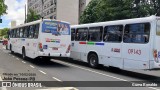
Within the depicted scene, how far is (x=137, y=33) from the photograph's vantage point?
14.6 metres

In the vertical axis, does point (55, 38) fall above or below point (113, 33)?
below

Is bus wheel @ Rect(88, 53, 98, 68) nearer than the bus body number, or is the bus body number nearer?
the bus body number

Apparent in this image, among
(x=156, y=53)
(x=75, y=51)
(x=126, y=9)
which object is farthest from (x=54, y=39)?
(x=126, y=9)

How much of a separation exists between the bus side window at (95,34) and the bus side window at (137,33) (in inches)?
108

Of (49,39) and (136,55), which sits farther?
(49,39)

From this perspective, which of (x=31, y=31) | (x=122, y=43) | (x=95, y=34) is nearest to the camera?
(x=122, y=43)

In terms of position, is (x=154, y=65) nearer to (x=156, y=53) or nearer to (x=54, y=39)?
(x=156, y=53)

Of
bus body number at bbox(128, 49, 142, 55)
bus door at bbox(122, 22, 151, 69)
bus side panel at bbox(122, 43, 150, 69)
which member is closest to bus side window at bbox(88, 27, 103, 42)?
bus door at bbox(122, 22, 151, 69)

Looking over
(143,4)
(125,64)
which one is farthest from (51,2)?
Answer: (125,64)

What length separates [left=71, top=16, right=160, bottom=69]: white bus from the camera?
→ 13.8 m

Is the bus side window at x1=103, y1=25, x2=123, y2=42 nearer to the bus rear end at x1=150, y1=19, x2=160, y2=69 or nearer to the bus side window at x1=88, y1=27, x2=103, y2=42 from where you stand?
the bus side window at x1=88, y1=27, x2=103, y2=42

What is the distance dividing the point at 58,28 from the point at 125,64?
589cm

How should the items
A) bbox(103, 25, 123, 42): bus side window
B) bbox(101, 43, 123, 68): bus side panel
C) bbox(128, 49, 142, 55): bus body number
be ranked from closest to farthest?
bbox(128, 49, 142, 55): bus body number, bbox(101, 43, 123, 68): bus side panel, bbox(103, 25, 123, 42): bus side window

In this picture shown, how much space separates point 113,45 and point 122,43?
91 cm
